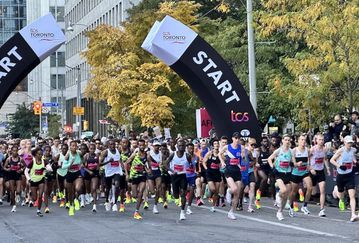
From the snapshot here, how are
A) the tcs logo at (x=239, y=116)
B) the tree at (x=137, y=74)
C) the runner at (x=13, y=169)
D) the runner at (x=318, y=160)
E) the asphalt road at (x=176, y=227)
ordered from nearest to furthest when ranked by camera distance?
the asphalt road at (x=176, y=227)
the runner at (x=318, y=160)
the runner at (x=13, y=169)
the tcs logo at (x=239, y=116)
the tree at (x=137, y=74)

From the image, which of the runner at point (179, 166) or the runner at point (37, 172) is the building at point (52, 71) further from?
the runner at point (179, 166)

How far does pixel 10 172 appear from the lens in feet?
80.4

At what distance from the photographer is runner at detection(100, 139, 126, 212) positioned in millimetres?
21641

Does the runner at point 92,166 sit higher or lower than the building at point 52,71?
lower

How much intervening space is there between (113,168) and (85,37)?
2402 inches

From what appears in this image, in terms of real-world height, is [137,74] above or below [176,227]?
above

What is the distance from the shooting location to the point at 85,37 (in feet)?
268

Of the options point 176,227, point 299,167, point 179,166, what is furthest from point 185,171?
point 176,227

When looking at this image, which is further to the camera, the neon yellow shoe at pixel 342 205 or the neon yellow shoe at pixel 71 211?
the neon yellow shoe at pixel 71 211

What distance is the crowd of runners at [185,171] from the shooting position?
63.5 feet

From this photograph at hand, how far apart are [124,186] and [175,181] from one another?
7.29ft

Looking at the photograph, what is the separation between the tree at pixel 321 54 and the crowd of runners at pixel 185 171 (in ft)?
6.88

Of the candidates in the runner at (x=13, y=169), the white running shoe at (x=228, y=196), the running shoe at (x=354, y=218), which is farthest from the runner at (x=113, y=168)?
the running shoe at (x=354, y=218)

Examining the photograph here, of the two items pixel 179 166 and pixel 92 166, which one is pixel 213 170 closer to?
pixel 179 166
